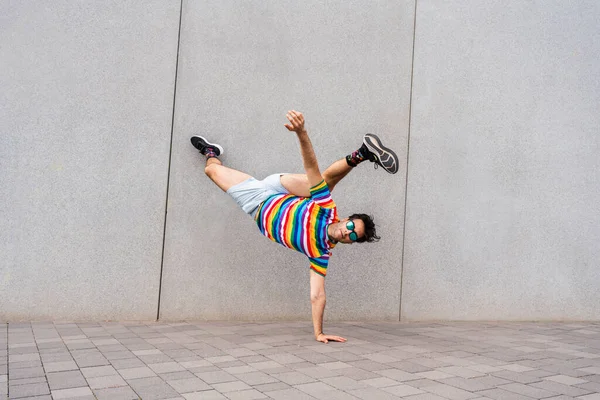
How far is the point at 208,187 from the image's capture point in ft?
15.1

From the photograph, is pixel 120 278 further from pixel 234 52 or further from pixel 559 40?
pixel 559 40

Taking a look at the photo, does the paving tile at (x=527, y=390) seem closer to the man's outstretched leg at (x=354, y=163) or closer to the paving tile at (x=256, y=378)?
the paving tile at (x=256, y=378)

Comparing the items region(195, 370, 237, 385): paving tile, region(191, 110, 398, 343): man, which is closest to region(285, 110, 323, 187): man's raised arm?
region(191, 110, 398, 343): man

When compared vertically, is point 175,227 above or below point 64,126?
below

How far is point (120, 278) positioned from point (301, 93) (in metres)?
2.41

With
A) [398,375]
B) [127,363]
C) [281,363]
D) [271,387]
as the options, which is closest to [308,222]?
[281,363]

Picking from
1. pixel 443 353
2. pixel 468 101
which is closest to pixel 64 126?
pixel 443 353

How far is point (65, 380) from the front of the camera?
2607mm

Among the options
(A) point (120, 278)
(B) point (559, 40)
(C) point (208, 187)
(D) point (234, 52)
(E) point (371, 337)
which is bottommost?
(E) point (371, 337)

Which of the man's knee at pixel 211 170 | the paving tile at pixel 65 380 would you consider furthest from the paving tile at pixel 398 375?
the man's knee at pixel 211 170

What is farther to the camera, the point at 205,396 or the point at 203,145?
the point at 203,145

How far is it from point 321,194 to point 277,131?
118cm

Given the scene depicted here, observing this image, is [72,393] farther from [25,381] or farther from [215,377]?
[215,377]

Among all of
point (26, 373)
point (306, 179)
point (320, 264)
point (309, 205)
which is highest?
point (306, 179)
